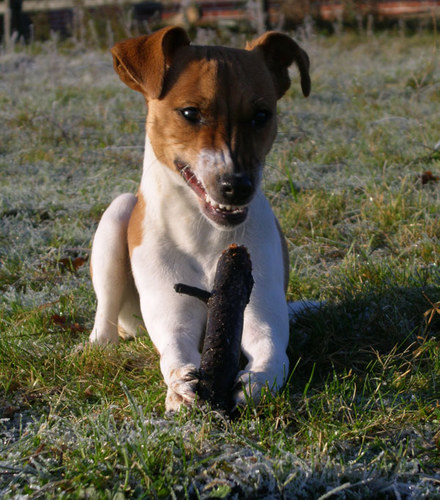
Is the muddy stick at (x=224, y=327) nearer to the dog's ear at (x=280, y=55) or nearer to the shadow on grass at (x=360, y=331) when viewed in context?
the shadow on grass at (x=360, y=331)

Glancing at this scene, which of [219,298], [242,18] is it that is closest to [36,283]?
[219,298]

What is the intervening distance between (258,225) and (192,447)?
1.28m

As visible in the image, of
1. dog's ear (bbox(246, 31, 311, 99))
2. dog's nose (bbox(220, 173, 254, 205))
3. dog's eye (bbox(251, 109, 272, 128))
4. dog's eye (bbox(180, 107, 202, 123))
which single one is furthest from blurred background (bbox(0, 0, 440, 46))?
dog's nose (bbox(220, 173, 254, 205))

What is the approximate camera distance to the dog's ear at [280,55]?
11.1ft

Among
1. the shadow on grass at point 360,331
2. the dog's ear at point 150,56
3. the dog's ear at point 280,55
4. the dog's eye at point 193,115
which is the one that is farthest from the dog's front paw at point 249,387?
the dog's ear at point 280,55

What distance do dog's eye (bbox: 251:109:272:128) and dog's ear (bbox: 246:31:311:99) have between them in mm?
419

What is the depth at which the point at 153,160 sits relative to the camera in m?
3.34

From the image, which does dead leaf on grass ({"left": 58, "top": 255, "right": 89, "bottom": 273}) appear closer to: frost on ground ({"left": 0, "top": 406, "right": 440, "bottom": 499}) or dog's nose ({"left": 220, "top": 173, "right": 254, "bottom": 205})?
dog's nose ({"left": 220, "top": 173, "right": 254, "bottom": 205})

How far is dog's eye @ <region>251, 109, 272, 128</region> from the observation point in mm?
3040

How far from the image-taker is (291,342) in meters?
3.41

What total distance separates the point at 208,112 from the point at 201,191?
0.34 m

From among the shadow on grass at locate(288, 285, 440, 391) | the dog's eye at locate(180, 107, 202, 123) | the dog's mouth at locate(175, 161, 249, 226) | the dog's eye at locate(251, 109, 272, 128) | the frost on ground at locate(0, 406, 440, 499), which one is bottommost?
the shadow on grass at locate(288, 285, 440, 391)

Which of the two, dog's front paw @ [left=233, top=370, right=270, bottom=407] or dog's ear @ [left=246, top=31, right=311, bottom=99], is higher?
dog's ear @ [left=246, top=31, right=311, bottom=99]

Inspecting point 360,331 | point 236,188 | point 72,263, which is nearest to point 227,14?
point 72,263
